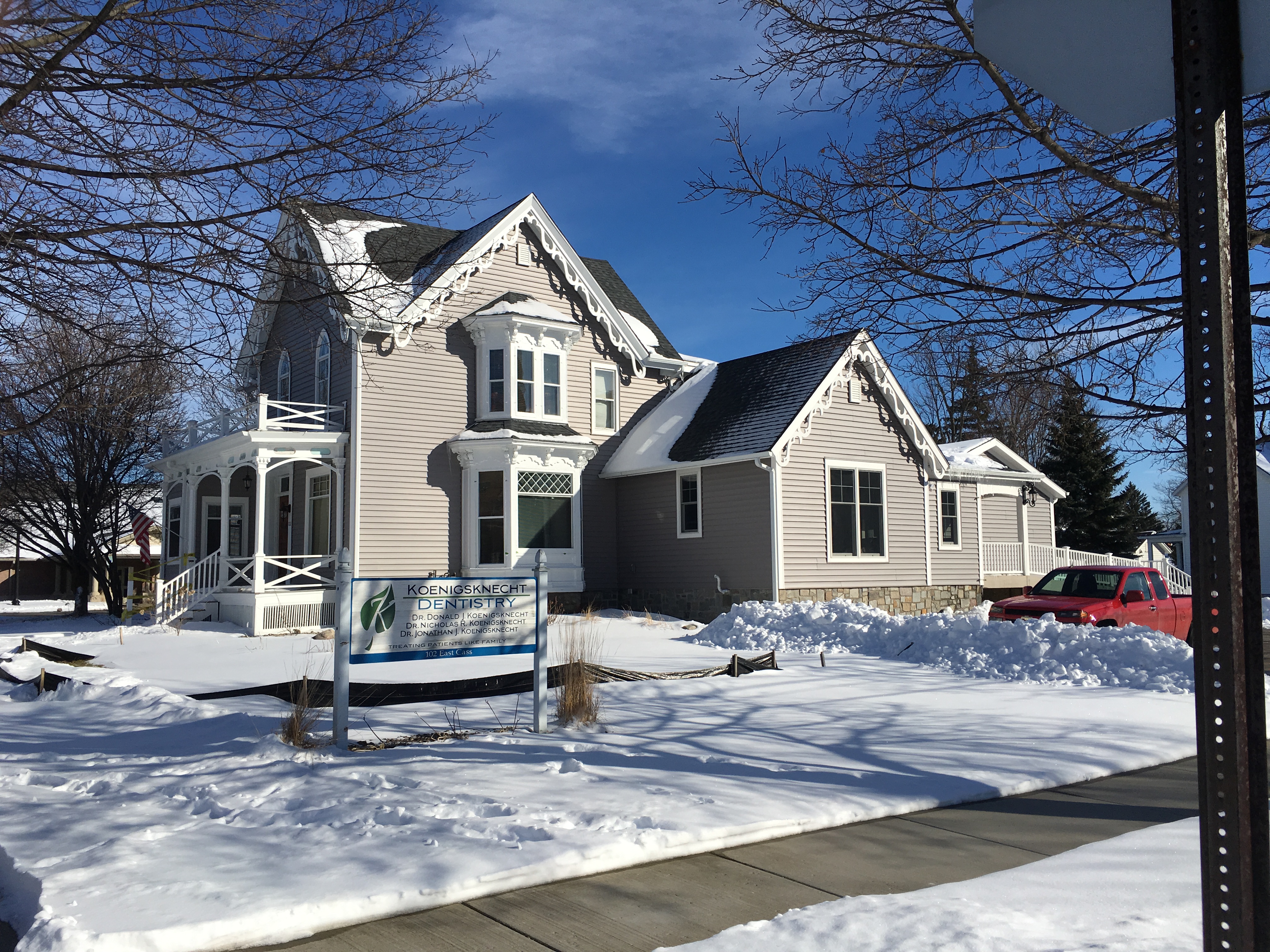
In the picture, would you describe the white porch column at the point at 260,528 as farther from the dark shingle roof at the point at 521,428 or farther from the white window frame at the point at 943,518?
the white window frame at the point at 943,518

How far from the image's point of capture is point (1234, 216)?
246cm

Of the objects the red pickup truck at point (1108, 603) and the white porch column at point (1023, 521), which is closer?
the red pickup truck at point (1108, 603)

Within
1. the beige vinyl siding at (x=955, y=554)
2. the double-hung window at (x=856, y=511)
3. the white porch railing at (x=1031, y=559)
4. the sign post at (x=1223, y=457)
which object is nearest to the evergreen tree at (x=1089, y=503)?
the white porch railing at (x=1031, y=559)

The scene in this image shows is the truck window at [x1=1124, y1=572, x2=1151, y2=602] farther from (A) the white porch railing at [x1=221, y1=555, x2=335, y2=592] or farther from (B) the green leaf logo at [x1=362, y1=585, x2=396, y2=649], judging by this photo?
(A) the white porch railing at [x1=221, y1=555, x2=335, y2=592]

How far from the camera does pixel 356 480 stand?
2042cm

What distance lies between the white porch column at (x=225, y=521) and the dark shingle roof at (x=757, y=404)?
967 cm

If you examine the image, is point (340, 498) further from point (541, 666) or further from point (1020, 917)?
point (1020, 917)

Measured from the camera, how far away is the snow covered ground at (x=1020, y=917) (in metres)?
3.96

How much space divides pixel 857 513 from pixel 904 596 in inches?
101

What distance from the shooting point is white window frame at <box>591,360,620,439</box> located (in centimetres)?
2402

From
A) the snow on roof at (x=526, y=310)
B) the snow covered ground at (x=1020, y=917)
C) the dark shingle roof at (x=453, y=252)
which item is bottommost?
the snow covered ground at (x=1020, y=917)

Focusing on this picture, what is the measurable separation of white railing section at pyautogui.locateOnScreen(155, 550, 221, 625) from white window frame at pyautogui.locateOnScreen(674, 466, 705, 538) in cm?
996

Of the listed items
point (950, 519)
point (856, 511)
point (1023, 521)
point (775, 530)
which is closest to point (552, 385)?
point (775, 530)

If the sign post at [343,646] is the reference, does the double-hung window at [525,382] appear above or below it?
above
